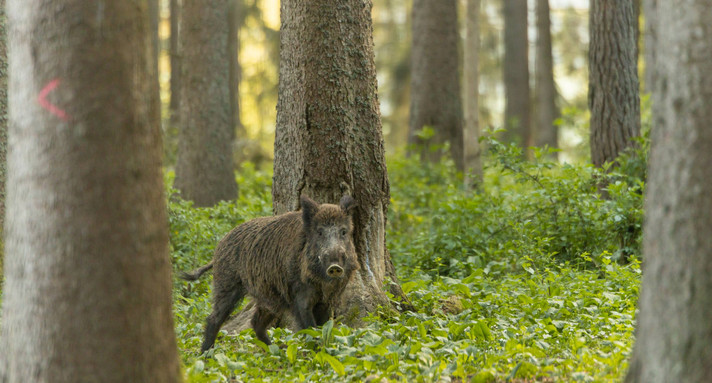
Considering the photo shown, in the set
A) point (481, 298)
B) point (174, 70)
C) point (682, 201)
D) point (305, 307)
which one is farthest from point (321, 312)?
point (174, 70)

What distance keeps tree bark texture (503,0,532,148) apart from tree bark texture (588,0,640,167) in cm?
1211

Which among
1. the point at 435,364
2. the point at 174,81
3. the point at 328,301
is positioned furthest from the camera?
the point at 174,81

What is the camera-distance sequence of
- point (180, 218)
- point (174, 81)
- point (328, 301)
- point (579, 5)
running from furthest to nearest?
point (579, 5) < point (174, 81) < point (180, 218) < point (328, 301)

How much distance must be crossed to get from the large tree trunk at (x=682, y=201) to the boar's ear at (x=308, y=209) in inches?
131

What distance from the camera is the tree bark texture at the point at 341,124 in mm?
6812

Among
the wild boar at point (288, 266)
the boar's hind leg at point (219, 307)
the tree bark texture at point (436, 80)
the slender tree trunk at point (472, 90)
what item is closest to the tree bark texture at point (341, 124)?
the wild boar at point (288, 266)

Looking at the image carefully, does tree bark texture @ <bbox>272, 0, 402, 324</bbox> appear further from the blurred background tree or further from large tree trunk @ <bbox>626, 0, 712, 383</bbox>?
the blurred background tree

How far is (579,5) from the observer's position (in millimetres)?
30188

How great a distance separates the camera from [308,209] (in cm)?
627

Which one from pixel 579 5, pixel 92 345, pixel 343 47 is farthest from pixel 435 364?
pixel 579 5

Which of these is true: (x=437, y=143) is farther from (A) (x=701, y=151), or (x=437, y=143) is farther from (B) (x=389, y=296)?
(A) (x=701, y=151)

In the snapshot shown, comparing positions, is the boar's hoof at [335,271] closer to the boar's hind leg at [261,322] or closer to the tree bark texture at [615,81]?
the boar's hind leg at [261,322]

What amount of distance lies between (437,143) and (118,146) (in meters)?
12.9

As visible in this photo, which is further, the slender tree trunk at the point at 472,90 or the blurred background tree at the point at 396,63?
the blurred background tree at the point at 396,63
